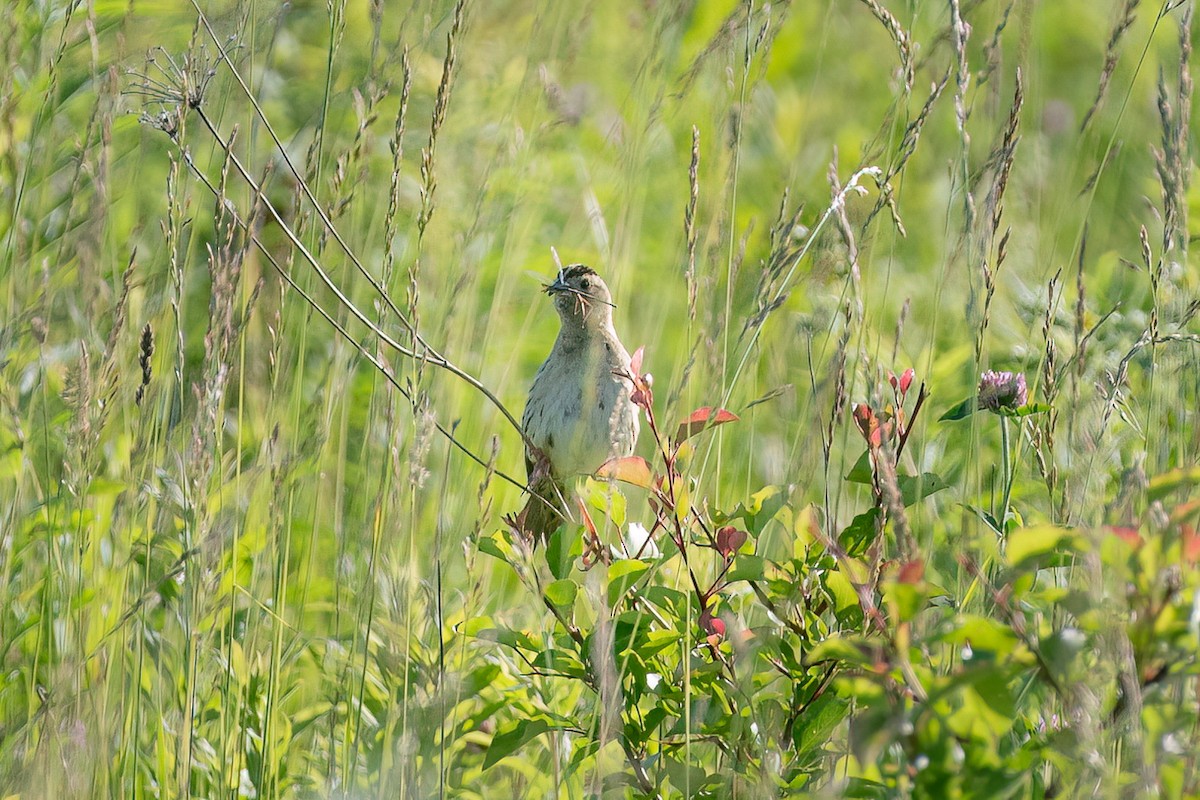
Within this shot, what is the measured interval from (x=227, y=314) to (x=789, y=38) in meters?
4.46

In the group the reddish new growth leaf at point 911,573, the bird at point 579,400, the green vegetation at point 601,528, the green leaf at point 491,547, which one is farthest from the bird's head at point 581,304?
the reddish new growth leaf at point 911,573

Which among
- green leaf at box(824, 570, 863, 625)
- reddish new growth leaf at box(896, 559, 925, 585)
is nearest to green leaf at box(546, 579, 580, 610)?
green leaf at box(824, 570, 863, 625)

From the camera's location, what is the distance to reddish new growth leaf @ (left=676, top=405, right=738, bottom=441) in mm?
1901

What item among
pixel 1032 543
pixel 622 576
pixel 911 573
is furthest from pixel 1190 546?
pixel 622 576

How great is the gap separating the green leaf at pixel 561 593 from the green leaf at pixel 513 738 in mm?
173

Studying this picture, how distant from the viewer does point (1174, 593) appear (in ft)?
4.22

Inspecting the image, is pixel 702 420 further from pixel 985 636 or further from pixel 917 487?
pixel 985 636

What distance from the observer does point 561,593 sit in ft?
6.15

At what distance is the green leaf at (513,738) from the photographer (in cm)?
184

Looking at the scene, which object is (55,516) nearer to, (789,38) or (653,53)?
(653,53)

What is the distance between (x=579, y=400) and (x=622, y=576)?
5.59 ft

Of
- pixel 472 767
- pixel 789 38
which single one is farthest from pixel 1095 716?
pixel 789 38

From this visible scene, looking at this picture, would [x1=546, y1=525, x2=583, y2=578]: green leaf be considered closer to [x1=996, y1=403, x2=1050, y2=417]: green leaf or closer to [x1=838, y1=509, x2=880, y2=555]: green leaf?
[x1=838, y1=509, x2=880, y2=555]: green leaf

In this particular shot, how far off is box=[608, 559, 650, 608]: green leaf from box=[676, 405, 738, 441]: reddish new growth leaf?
0.75 ft
